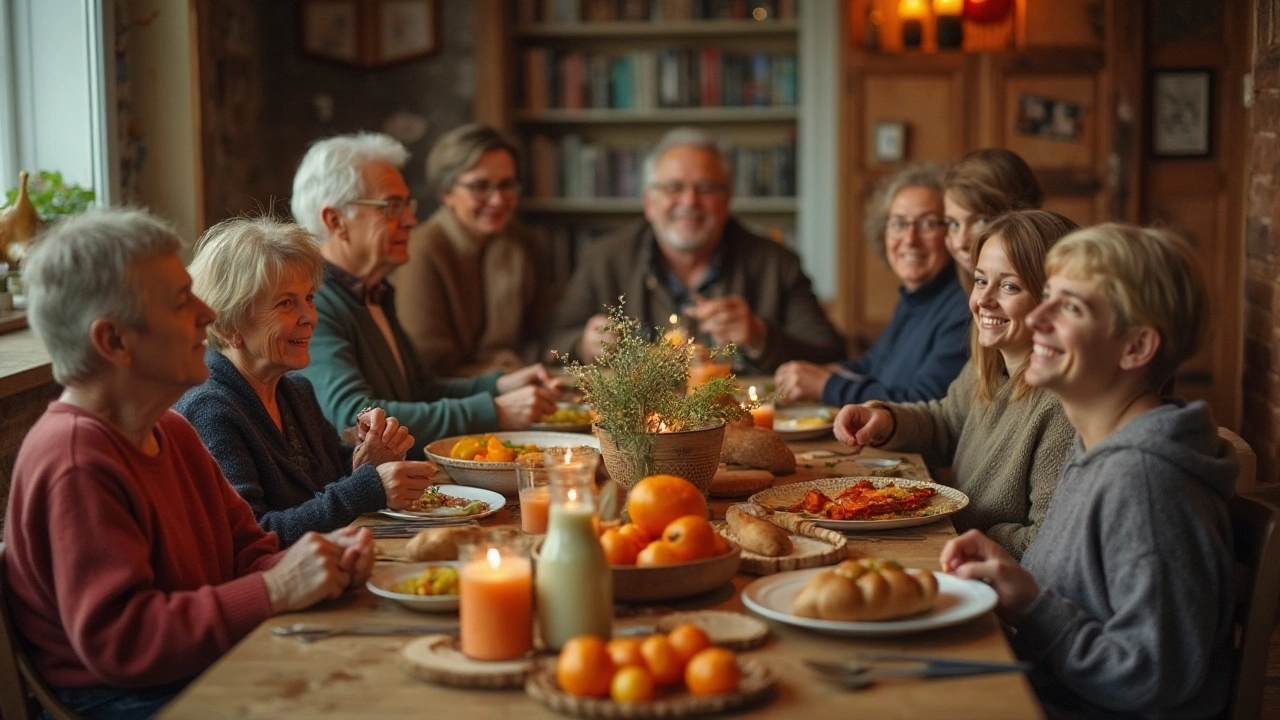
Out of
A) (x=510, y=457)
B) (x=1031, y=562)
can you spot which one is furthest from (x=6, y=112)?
(x=1031, y=562)

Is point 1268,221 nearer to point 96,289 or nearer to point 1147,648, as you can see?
point 1147,648

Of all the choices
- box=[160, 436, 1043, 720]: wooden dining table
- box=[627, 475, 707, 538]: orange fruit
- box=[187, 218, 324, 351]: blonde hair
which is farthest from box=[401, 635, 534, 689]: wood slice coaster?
box=[187, 218, 324, 351]: blonde hair

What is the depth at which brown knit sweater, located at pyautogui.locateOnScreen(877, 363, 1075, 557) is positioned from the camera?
206 cm

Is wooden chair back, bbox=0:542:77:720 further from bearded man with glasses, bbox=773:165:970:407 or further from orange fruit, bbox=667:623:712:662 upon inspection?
bearded man with glasses, bbox=773:165:970:407

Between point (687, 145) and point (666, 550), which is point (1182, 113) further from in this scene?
point (666, 550)

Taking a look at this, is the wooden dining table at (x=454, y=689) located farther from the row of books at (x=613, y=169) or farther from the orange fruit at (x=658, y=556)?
the row of books at (x=613, y=169)

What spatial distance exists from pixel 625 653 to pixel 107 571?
0.61m

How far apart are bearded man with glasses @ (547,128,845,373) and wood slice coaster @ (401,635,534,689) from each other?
2.56 metres

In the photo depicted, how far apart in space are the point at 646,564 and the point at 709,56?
15.7ft

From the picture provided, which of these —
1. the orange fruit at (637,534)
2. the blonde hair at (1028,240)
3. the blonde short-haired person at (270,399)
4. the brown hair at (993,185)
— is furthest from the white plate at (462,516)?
the brown hair at (993,185)

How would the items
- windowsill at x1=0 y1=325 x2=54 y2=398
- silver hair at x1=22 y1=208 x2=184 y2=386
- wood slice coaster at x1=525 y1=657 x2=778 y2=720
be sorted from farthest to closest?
windowsill at x1=0 y1=325 x2=54 y2=398 < silver hair at x1=22 y1=208 x2=184 y2=386 < wood slice coaster at x1=525 y1=657 x2=778 y2=720

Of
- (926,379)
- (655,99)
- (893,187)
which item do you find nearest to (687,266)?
(893,187)

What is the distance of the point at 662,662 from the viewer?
129 centimetres

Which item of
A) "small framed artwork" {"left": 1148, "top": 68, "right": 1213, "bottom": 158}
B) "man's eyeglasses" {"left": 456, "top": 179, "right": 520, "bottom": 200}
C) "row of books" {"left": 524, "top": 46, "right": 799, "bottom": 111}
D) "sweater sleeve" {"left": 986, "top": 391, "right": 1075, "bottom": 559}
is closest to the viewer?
"sweater sleeve" {"left": 986, "top": 391, "right": 1075, "bottom": 559}
